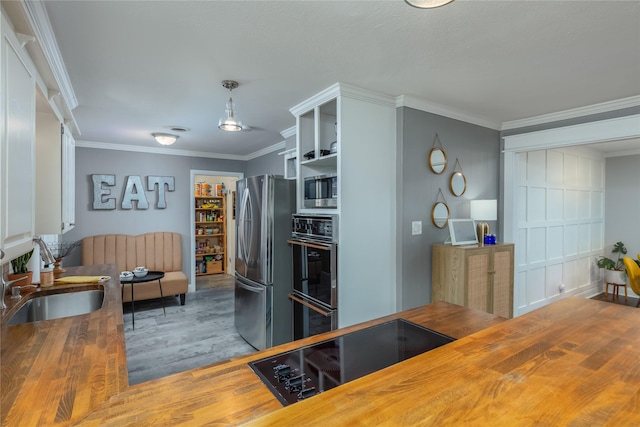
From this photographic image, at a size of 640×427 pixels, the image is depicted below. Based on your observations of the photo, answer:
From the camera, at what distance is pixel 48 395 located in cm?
105

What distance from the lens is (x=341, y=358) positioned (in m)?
1.31

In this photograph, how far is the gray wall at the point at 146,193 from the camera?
4844mm

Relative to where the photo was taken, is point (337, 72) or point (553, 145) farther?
point (553, 145)

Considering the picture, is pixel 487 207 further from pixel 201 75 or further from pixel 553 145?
pixel 201 75

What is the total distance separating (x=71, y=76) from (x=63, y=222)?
1.08 meters

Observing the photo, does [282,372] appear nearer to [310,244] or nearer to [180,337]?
[310,244]

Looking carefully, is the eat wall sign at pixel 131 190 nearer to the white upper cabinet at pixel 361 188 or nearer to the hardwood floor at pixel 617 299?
the white upper cabinet at pixel 361 188

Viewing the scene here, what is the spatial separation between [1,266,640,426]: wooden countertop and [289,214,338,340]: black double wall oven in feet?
4.10

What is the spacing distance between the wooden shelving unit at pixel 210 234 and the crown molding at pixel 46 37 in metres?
4.71

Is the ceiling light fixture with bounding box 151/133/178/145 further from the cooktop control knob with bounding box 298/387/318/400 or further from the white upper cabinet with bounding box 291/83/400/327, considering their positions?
the cooktop control knob with bounding box 298/387/318/400

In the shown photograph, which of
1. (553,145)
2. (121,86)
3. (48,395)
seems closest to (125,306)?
(121,86)

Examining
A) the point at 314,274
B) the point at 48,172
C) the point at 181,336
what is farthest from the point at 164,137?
the point at 314,274

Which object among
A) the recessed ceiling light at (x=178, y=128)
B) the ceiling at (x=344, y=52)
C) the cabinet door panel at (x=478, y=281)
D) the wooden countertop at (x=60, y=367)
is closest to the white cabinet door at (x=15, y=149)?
the wooden countertop at (x=60, y=367)

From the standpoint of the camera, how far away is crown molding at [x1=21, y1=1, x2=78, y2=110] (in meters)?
1.41
